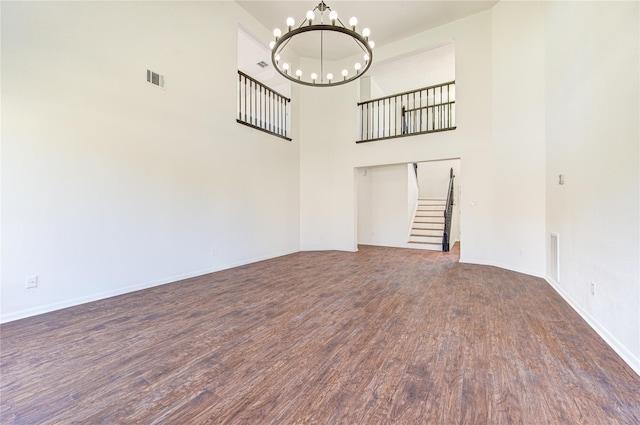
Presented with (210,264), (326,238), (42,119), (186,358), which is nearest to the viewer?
(186,358)

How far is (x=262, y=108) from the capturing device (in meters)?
5.92

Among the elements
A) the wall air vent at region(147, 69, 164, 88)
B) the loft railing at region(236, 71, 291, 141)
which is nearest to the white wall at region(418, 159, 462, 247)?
the loft railing at region(236, 71, 291, 141)

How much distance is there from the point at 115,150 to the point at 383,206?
633 centimetres

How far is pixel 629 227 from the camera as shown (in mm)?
2010

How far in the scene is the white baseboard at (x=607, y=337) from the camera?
6.23 ft

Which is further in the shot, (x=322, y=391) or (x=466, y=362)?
(x=466, y=362)

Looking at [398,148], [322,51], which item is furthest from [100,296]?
[322,51]

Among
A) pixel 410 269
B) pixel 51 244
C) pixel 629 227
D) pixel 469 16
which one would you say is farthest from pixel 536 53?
pixel 51 244

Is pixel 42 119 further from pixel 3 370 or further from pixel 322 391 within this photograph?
pixel 322 391

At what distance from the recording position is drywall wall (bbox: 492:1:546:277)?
434 cm

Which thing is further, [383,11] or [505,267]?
[383,11]

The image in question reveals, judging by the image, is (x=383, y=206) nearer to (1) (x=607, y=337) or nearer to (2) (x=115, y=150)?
(1) (x=607, y=337)

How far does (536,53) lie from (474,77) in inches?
43.3

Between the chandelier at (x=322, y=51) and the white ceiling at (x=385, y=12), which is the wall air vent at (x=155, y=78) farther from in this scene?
the white ceiling at (x=385, y=12)
